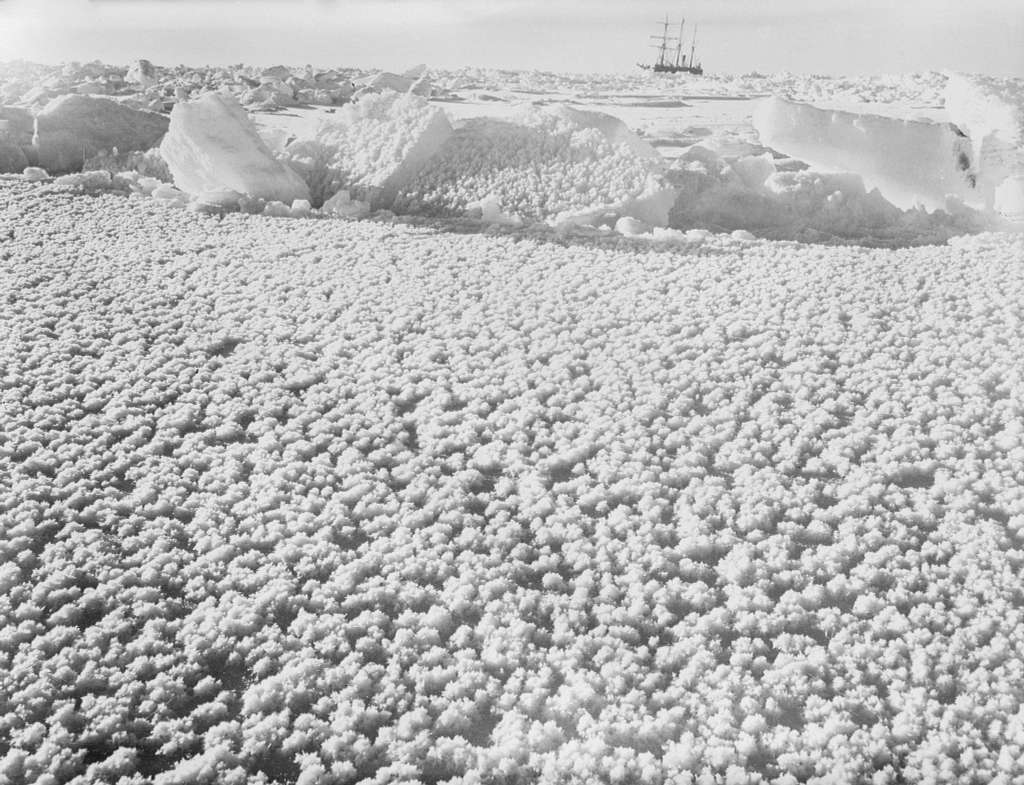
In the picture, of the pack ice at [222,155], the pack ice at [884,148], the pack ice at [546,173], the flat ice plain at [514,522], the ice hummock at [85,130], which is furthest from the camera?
the ice hummock at [85,130]

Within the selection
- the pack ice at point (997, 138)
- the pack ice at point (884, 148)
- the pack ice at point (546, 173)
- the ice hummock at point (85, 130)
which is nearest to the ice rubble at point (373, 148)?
the pack ice at point (546, 173)

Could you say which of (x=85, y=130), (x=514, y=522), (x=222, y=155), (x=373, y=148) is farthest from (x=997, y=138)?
(x=85, y=130)

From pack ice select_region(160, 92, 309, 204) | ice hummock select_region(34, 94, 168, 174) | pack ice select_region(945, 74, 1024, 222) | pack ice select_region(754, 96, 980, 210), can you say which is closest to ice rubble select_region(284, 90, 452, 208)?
pack ice select_region(160, 92, 309, 204)

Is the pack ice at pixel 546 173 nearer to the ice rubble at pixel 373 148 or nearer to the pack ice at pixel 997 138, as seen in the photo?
the ice rubble at pixel 373 148

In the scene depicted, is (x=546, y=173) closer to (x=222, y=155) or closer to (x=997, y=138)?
(x=222, y=155)

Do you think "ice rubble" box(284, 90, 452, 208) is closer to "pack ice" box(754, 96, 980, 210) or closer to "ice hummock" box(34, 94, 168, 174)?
"ice hummock" box(34, 94, 168, 174)

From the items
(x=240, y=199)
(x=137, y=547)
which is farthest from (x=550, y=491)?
(x=240, y=199)
